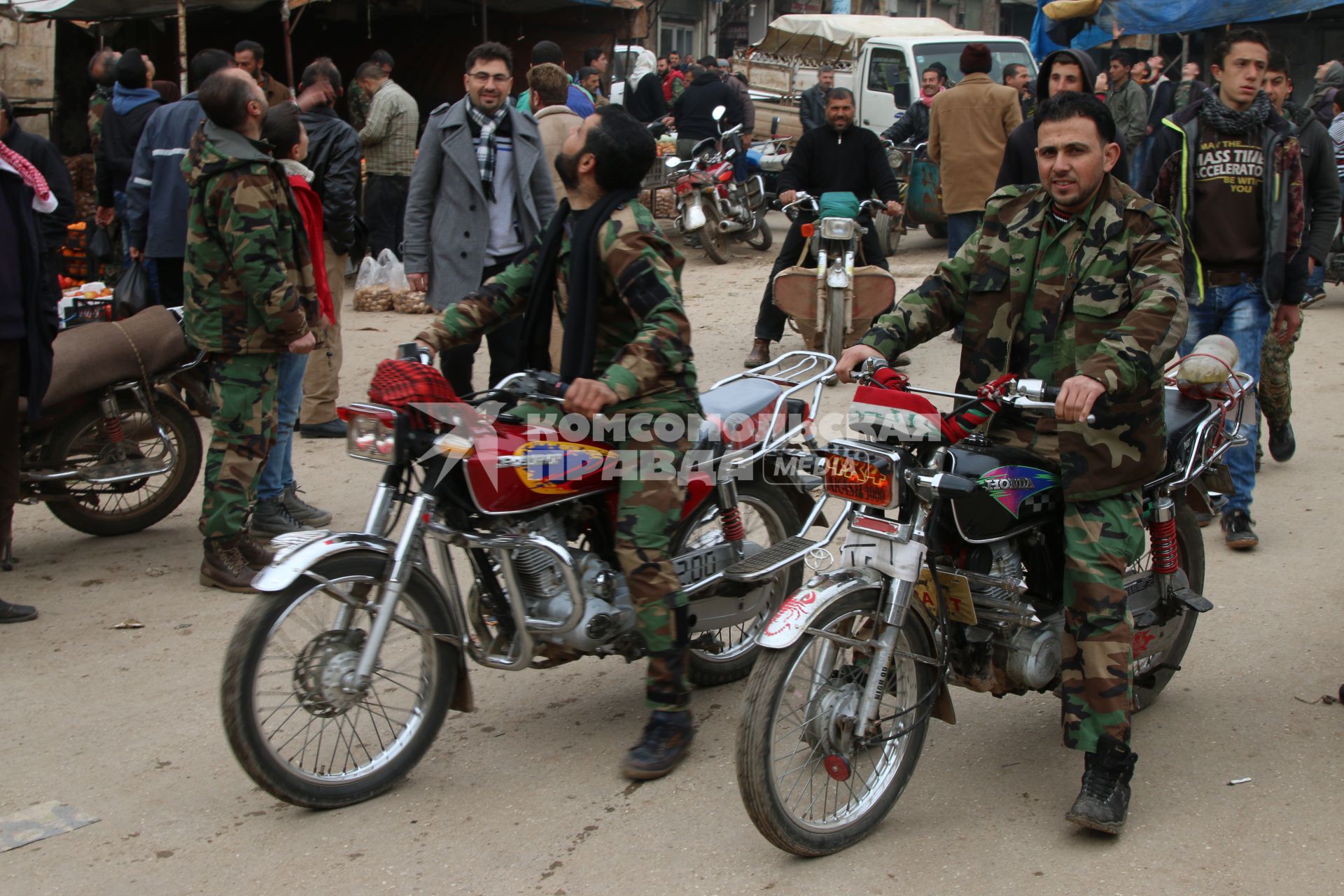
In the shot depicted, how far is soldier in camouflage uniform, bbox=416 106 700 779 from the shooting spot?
142 inches

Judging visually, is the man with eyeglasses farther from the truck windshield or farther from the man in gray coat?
the truck windshield

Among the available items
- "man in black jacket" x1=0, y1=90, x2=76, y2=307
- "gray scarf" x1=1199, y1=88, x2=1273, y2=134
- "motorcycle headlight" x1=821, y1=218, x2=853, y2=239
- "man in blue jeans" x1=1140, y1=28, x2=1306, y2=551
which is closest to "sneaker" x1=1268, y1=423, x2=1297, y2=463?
"man in blue jeans" x1=1140, y1=28, x2=1306, y2=551

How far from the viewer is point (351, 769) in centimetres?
360

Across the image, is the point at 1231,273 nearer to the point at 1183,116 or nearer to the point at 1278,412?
the point at 1183,116

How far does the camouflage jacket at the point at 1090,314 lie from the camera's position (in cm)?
320

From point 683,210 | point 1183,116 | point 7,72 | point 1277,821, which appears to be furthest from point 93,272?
point 1277,821

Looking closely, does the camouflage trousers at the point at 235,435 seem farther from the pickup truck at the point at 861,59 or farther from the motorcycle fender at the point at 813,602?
the pickup truck at the point at 861,59

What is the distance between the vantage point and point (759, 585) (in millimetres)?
4207

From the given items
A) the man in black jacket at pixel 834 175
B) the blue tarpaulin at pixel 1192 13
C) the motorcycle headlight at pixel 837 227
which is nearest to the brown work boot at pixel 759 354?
the man in black jacket at pixel 834 175

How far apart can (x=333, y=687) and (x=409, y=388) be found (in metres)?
0.80

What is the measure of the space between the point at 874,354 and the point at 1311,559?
3051mm

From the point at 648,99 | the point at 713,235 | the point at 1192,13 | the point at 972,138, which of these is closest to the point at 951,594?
the point at 972,138

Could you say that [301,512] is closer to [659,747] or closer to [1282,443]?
[659,747]

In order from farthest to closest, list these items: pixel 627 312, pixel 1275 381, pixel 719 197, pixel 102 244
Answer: pixel 719 197
pixel 102 244
pixel 1275 381
pixel 627 312
